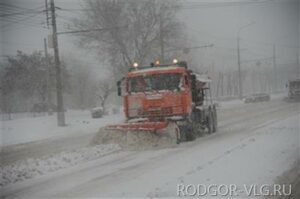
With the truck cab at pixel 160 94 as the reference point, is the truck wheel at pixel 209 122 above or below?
below

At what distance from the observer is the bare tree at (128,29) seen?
139ft

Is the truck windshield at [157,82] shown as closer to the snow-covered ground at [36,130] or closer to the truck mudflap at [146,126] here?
the truck mudflap at [146,126]

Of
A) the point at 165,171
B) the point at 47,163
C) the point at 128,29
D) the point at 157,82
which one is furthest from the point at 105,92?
the point at 165,171

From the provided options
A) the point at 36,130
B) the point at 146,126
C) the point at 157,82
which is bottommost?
the point at 36,130

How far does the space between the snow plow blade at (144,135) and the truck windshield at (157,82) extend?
5.41ft

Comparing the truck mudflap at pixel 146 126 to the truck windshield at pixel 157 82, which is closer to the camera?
the truck mudflap at pixel 146 126

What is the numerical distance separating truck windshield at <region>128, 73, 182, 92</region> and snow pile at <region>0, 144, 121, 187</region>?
291 cm

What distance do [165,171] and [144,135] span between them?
19.4ft

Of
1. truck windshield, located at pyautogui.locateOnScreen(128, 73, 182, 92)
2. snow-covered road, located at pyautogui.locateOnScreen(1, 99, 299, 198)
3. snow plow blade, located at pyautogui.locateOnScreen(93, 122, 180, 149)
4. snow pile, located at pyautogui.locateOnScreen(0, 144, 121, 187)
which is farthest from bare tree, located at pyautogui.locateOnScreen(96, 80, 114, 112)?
snow-covered road, located at pyautogui.locateOnScreen(1, 99, 299, 198)

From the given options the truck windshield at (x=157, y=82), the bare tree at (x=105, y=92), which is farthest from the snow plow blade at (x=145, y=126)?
the bare tree at (x=105, y=92)

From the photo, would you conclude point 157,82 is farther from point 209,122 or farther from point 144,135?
point 209,122

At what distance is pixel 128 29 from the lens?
140ft

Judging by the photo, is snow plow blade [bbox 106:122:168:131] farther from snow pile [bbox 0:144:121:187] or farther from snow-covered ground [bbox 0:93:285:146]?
snow-covered ground [bbox 0:93:285:146]

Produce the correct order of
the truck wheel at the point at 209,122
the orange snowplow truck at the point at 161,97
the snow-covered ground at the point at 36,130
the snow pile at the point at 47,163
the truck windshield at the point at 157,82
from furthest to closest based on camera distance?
the snow-covered ground at the point at 36,130 < the truck wheel at the point at 209,122 < the truck windshield at the point at 157,82 < the orange snowplow truck at the point at 161,97 < the snow pile at the point at 47,163
